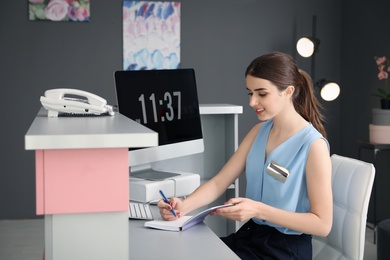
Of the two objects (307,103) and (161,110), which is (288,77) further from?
(161,110)

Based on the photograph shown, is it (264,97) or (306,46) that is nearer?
(264,97)

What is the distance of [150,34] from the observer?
17.3 ft

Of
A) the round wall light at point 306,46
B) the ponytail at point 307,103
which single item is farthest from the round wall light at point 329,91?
the ponytail at point 307,103

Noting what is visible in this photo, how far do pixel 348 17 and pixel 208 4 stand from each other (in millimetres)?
1224

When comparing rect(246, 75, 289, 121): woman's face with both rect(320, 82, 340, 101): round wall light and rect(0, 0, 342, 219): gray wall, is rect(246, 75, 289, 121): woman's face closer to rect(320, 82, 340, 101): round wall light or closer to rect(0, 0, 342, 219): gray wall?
rect(320, 82, 340, 101): round wall light

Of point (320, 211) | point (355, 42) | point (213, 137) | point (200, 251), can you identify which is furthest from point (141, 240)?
point (355, 42)

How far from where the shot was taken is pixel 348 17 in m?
5.47

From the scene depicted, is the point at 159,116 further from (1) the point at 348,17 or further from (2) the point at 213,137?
(1) the point at 348,17

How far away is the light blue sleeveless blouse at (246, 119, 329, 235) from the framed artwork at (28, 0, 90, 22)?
330cm

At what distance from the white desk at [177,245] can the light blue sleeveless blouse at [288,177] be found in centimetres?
25

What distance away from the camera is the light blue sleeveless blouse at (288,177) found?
81.7 inches

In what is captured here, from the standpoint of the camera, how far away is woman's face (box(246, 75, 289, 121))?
2105mm

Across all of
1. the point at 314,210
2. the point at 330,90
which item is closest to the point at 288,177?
the point at 314,210

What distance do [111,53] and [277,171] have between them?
337cm
